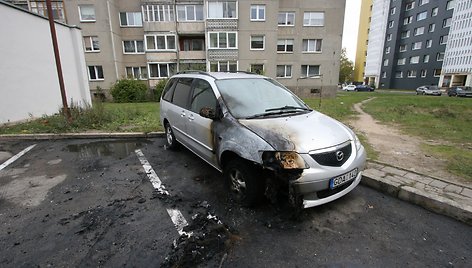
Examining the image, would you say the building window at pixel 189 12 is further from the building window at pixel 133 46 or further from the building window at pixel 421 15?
the building window at pixel 421 15

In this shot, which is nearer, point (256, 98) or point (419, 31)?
point (256, 98)

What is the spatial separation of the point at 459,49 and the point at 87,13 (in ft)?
174

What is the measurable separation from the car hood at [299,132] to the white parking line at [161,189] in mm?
1527

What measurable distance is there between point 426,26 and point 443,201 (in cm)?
5608

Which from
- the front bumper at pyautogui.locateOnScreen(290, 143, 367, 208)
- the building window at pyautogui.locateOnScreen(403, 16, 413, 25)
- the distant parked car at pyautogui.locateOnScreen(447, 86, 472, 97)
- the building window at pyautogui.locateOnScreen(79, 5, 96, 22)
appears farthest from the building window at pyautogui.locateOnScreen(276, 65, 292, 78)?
the building window at pyautogui.locateOnScreen(403, 16, 413, 25)

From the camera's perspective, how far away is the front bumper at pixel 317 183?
8.96 feet

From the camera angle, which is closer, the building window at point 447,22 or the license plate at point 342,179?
the license plate at point 342,179

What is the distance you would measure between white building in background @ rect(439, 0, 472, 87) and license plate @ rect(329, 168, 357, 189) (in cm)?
4956

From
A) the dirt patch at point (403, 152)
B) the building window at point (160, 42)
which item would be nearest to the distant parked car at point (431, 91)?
the dirt patch at point (403, 152)

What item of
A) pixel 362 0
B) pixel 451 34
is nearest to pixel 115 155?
pixel 451 34

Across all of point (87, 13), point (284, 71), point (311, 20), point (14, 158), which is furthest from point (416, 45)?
point (14, 158)

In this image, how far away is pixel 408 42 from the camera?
47.4 m

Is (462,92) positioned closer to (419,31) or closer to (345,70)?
(419,31)

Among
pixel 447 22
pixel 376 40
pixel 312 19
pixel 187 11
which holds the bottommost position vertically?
pixel 312 19
